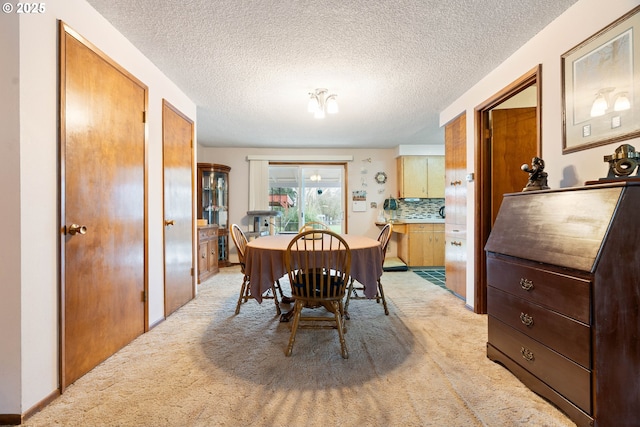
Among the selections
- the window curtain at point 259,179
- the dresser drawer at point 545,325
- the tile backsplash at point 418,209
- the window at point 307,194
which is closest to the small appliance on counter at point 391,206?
the tile backsplash at point 418,209

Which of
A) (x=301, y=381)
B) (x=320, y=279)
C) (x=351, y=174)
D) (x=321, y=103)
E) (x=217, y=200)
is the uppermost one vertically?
(x=321, y=103)

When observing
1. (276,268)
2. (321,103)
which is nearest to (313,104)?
(321,103)

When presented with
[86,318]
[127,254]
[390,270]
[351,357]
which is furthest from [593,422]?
[390,270]

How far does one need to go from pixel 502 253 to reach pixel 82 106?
2769 mm

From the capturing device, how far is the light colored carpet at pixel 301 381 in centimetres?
140

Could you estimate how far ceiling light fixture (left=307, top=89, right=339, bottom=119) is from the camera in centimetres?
280

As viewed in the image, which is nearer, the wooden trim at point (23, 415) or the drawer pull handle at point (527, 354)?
the wooden trim at point (23, 415)

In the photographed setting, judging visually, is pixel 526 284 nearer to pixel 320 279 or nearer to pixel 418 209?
pixel 320 279

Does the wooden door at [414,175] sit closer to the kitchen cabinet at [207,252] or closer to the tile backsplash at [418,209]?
the tile backsplash at [418,209]

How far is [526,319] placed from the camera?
1587 millimetres

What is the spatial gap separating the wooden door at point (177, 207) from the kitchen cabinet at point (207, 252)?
0.86 meters

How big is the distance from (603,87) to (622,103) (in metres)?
0.16

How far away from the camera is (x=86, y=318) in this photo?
177 centimetres

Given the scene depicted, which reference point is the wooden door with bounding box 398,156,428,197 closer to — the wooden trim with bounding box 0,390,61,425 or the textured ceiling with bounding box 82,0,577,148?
the textured ceiling with bounding box 82,0,577,148
